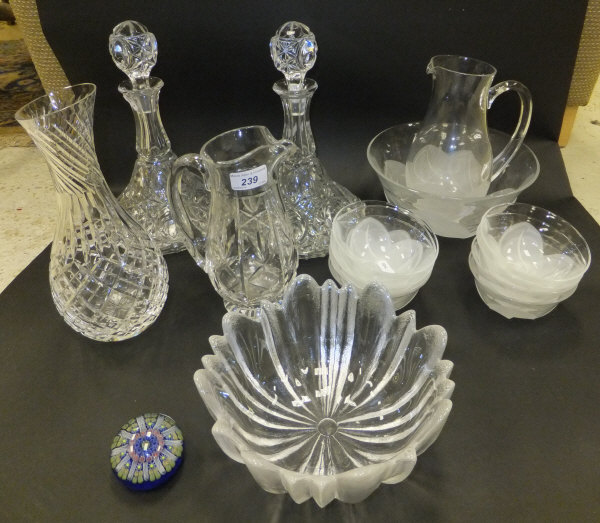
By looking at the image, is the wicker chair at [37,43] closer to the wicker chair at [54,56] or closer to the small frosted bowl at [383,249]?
the wicker chair at [54,56]

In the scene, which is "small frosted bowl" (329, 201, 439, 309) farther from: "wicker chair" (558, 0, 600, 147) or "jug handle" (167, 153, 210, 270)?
"wicker chair" (558, 0, 600, 147)

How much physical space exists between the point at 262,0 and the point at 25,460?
0.69 metres

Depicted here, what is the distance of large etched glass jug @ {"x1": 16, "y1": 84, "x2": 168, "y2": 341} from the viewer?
520 millimetres

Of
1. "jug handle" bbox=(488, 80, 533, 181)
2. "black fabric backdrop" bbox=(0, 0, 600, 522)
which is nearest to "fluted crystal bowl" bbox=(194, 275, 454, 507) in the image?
"black fabric backdrop" bbox=(0, 0, 600, 522)

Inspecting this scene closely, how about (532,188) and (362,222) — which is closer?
(362,222)

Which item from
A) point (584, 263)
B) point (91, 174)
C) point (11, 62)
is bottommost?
point (11, 62)

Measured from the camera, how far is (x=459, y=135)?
752 millimetres

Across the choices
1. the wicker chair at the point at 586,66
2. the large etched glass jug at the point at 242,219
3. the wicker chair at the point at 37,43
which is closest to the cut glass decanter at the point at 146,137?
the large etched glass jug at the point at 242,219

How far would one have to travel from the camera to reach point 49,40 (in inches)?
33.2

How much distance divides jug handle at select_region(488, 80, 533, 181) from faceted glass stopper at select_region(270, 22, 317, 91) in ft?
0.93

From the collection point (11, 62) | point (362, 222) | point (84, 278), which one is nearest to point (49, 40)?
point (84, 278)

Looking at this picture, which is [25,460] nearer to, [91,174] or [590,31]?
[91,174]

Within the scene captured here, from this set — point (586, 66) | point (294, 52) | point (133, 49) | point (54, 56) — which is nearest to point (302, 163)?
point (294, 52)

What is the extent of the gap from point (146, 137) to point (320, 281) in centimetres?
31
